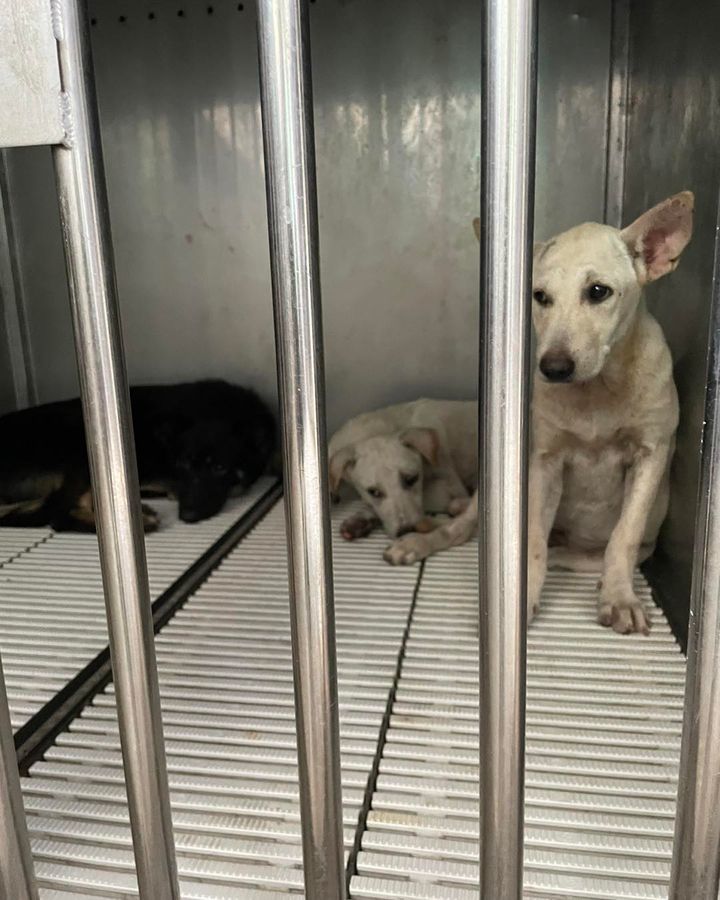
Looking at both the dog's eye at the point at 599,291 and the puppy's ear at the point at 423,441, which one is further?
the puppy's ear at the point at 423,441

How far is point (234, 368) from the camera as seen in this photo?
189 cm

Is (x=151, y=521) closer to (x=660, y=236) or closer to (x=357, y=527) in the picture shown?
(x=357, y=527)

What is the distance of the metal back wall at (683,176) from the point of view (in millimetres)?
1031

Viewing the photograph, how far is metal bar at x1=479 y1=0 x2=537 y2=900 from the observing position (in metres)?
0.41

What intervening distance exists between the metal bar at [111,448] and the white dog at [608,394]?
0.69 m

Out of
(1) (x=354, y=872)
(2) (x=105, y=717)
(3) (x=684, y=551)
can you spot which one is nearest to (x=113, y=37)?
(2) (x=105, y=717)

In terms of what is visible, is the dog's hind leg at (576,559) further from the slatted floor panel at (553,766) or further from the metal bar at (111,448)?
the metal bar at (111,448)

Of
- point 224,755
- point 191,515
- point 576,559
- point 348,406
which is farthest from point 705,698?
point 348,406

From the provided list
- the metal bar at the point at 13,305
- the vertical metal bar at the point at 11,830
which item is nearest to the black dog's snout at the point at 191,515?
the metal bar at the point at 13,305

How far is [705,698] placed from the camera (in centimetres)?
45

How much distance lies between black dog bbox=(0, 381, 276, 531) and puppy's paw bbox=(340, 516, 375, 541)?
0.33 metres

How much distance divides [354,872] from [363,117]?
58.6 inches

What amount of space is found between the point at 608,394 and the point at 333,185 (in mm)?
882

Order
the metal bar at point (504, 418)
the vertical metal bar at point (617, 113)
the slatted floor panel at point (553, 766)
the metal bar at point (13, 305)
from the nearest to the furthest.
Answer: the metal bar at point (504, 418), the slatted floor panel at point (553, 766), the vertical metal bar at point (617, 113), the metal bar at point (13, 305)
